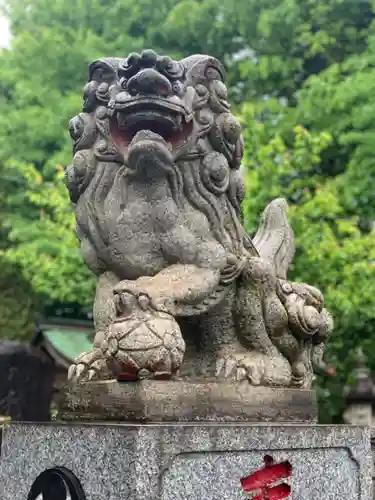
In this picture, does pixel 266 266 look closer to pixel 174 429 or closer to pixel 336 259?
pixel 174 429

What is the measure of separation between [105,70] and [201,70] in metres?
0.43

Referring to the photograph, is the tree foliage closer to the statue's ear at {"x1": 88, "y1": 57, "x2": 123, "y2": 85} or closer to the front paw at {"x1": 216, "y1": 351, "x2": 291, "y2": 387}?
the front paw at {"x1": 216, "y1": 351, "x2": 291, "y2": 387}

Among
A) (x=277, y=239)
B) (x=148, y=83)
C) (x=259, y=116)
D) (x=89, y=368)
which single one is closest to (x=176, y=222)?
(x=148, y=83)

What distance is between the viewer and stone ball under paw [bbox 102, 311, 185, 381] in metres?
2.40

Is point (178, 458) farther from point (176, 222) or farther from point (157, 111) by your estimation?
point (157, 111)

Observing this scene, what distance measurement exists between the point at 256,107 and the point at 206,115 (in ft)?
16.9

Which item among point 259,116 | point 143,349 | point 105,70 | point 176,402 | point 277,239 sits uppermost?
point 259,116

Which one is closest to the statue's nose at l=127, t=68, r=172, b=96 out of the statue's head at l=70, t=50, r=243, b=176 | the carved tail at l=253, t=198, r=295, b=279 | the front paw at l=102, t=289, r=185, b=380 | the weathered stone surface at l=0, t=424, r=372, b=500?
the statue's head at l=70, t=50, r=243, b=176

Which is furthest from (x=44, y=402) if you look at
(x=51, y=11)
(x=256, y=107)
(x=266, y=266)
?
(x=51, y=11)

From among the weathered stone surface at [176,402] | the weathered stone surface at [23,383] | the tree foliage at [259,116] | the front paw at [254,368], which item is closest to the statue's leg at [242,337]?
the front paw at [254,368]

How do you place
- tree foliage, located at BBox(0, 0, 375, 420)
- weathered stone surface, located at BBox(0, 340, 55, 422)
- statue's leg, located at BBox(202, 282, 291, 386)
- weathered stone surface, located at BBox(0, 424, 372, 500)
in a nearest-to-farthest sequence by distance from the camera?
weathered stone surface, located at BBox(0, 424, 372, 500), statue's leg, located at BBox(202, 282, 291, 386), weathered stone surface, located at BBox(0, 340, 55, 422), tree foliage, located at BBox(0, 0, 375, 420)

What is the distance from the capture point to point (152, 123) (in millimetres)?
2752

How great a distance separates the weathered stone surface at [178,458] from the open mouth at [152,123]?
3.91 ft

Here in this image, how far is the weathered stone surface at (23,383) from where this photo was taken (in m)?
6.65
